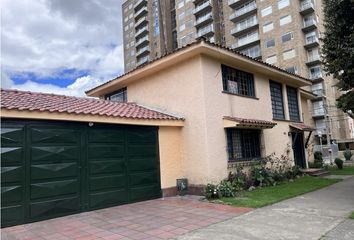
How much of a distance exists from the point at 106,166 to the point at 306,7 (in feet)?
150

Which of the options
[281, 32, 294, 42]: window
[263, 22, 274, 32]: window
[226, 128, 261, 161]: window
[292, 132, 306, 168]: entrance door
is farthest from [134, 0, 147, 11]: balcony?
[226, 128, 261, 161]: window

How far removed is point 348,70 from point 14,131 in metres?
9.68

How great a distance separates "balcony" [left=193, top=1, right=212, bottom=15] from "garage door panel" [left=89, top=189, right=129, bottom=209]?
2150 inches

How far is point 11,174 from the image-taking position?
24.0 feet

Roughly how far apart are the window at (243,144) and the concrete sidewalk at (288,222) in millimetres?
3352

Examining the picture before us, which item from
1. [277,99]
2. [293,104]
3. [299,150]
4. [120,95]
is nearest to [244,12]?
[293,104]

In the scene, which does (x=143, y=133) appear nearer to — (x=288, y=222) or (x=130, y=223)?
(x=130, y=223)

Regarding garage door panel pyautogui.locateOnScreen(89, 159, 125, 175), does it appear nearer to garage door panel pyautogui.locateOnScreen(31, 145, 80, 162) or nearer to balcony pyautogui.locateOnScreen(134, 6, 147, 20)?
garage door panel pyautogui.locateOnScreen(31, 145, 80, 162)

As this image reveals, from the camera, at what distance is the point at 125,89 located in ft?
49.8

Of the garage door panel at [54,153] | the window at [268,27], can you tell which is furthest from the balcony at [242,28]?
the garage door panel at [54,153]

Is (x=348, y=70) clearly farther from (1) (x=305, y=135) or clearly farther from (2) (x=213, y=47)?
(1) (x=305, y=135)

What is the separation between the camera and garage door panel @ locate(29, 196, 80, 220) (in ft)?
24.9

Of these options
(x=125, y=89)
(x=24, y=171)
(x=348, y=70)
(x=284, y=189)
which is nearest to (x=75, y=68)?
(x=125, y=89)

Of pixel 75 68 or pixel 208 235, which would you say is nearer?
pixel 208 235
